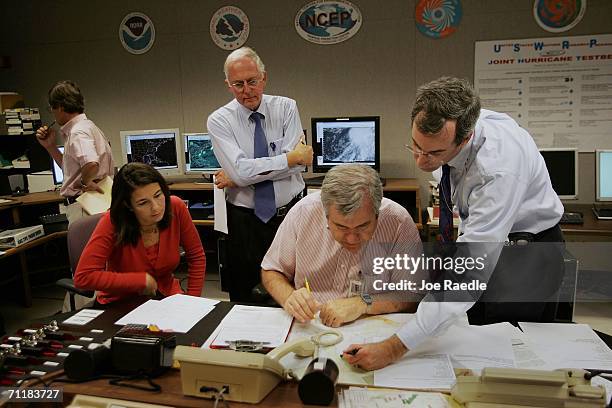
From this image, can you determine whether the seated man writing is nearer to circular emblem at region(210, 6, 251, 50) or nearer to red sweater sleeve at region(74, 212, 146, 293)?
red sweater sleeve at region(74, 212, 146, 293)

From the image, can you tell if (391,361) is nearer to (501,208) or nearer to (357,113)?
(501,208)

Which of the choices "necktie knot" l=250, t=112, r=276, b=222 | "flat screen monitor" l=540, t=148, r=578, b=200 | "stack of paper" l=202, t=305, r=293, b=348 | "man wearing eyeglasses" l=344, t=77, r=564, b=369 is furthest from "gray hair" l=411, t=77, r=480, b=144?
"flat screen monitor" l=540, t=148, r=578, b=200

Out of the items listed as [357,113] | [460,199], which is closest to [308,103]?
[357,113]

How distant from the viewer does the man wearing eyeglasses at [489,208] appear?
1.13 metres

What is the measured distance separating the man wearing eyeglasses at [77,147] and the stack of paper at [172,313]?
168 cm

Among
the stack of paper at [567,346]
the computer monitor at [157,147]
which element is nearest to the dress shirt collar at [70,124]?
the computer monitor at [157,147]

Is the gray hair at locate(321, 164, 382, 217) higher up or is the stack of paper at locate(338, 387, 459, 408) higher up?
the gray hair at locate(321, 164, 382, 217)

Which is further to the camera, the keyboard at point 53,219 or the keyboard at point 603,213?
the keyboard at point 53,219

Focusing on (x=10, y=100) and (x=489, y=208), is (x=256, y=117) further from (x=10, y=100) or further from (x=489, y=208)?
(x=10, y=100)

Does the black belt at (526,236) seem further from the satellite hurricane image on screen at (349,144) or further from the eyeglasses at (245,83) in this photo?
the satellite hurricane image on screen at (349,144)

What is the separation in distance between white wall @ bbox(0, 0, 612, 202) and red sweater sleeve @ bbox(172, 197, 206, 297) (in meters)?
2.11

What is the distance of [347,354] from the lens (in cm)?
111

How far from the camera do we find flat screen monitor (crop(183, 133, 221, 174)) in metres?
3.89

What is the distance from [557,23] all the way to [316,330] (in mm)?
3156
